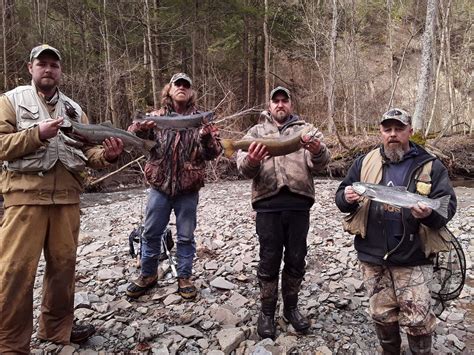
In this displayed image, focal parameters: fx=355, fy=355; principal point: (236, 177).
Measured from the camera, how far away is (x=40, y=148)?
3371mm

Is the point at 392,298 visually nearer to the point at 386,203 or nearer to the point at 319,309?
the point at 386,203

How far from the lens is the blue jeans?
466 centimetres

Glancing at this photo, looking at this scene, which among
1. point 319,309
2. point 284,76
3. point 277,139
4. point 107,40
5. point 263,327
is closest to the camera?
point 277,139

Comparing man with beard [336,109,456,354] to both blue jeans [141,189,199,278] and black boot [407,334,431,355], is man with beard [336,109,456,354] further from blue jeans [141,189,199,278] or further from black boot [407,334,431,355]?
blue jeans [141,189,199,278]

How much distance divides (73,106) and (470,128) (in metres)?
25.1

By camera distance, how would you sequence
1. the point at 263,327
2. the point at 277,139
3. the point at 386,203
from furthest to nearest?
the point at 263,327
the point at 277,139
the point at 386,203

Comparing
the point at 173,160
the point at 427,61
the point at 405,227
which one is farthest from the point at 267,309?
the point at 427,61

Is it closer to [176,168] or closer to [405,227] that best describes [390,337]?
[405,227]

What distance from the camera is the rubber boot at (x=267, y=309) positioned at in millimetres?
4023

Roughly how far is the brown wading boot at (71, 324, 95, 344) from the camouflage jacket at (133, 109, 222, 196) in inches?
70.3

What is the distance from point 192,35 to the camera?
23031 mm

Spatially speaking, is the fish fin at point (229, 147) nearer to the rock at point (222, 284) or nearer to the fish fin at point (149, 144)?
the fish fin at point (149, 144)

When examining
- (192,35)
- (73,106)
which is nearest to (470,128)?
(192,35)

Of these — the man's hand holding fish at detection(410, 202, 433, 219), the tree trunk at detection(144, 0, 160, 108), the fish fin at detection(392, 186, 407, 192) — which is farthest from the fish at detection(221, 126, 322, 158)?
the tree trunk at detection(144, 0, 160, 108)
